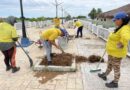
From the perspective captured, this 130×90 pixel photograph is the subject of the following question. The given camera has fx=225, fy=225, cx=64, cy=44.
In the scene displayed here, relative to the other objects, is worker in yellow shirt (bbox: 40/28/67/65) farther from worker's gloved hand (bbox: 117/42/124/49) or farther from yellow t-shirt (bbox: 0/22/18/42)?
worker's gloved hand (bbox: 117/42/124/49)

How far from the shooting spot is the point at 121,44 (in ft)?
16.1

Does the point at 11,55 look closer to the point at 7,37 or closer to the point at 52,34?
the point at 7,37

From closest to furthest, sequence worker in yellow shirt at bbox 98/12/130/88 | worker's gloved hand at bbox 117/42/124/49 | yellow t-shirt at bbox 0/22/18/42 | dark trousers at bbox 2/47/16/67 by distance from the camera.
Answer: worker in yellow shirt at bbox 98/12/130/88 → worker's gloved hand at bbox 117/42/124/49 → yellow t-shirt at bbox 0/22/18/42 → dark trousers at bbox 2/47/16/67

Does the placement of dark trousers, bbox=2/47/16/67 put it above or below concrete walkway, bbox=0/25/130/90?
above

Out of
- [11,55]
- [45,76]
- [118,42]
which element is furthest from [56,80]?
[118,42]

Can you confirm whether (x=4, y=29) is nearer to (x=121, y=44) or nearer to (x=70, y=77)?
(x=70, y=77)

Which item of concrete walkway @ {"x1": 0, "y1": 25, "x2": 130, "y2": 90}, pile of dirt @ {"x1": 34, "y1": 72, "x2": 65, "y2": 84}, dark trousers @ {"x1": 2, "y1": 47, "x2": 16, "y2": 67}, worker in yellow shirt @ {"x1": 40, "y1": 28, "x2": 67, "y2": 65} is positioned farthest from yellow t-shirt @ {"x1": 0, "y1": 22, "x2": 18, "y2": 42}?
pile of dirt @ {"x1": 34, "y1": 72, "x2": 65, "y2": 84}

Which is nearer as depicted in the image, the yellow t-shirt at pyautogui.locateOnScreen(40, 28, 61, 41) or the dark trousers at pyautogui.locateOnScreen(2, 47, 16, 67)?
the yellow t-shirt at pyautogui.locateOnScreen(40, 28, 61, 41)

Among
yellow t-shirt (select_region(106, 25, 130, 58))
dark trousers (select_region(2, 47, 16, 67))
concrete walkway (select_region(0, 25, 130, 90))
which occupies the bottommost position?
concrete walkway (select_region(0, 25, 130, 90))

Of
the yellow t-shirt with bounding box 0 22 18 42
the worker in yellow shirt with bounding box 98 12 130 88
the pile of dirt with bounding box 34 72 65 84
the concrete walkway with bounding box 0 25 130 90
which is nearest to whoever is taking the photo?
the worker in yellow shirt with bounding box 98 12 130 88

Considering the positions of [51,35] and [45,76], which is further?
[51,35]

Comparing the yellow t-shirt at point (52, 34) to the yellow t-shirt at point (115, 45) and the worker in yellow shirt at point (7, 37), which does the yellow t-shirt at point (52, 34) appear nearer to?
the worker in yellow shirt at point (7, 37)

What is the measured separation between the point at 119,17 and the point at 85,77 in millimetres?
2140

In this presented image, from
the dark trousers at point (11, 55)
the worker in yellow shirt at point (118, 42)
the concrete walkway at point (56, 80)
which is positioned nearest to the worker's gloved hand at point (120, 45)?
the worker in yellow shirt at point (118, 42)
